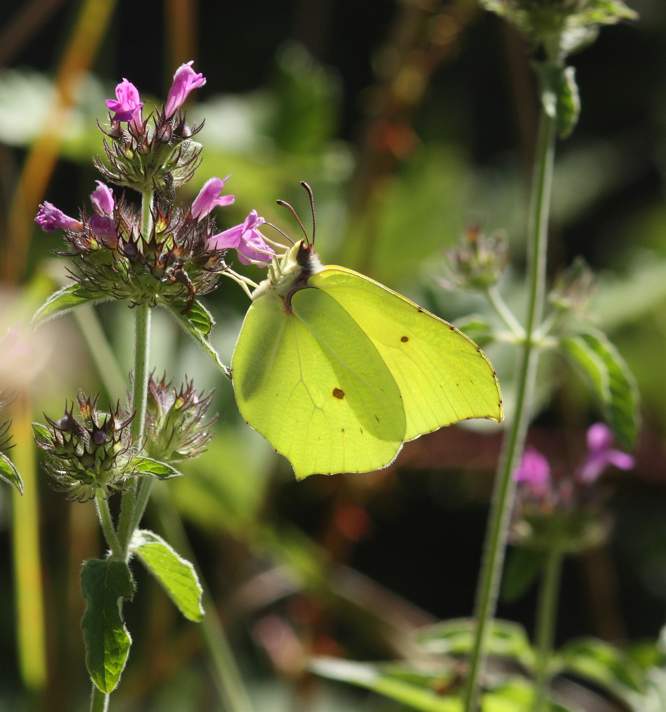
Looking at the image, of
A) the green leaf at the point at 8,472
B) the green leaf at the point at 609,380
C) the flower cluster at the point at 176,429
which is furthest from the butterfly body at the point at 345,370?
the green leaf at the point at 8,472

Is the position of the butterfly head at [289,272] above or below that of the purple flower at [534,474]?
above

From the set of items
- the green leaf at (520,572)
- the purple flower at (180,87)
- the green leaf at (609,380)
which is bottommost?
the green leaf at (520,572)

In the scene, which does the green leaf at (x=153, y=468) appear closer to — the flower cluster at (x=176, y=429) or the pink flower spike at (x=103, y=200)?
the flower cluster at (x=176, y=429)

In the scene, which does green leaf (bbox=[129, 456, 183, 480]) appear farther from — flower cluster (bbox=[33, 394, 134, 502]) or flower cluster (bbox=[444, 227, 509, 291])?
flower cluster (bbox=[444, 227, 509, 291])

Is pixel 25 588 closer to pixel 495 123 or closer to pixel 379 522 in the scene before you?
pixel 379 522

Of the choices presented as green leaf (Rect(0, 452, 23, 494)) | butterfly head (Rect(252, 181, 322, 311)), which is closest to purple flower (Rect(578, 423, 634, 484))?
butterfly head (Rect(252, 181, 322, 311))

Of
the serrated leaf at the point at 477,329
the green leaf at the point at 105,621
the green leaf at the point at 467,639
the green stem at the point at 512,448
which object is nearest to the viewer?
the green leaf at the point at 105,621

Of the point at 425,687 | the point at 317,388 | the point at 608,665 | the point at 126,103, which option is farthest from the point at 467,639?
the point at 126,103
